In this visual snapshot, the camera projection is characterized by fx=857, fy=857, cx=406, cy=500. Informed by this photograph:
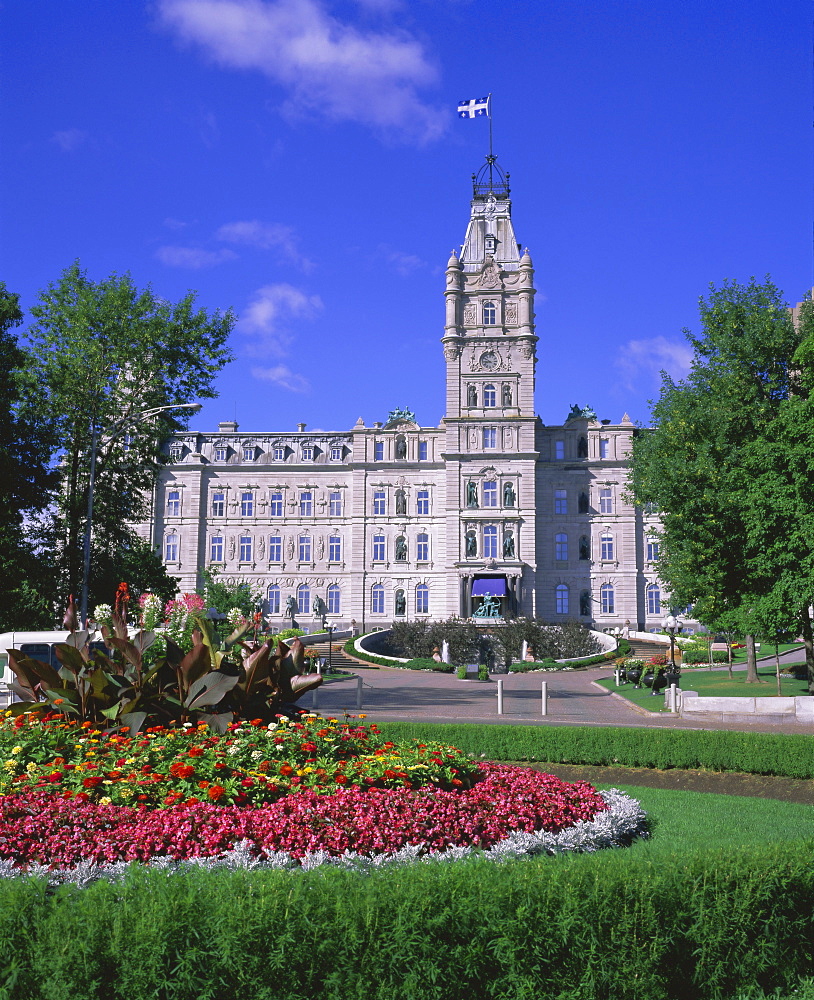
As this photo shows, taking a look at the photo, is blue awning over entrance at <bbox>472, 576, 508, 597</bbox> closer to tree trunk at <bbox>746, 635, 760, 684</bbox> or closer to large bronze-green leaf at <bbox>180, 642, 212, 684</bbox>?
tree trunk at <bbox>746, 635, 760, 684</bbox>

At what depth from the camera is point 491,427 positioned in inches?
2640

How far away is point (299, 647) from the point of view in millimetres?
13250

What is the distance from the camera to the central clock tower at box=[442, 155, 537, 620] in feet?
213

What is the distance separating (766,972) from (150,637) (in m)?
9.06

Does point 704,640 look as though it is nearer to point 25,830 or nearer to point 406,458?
point 406,458

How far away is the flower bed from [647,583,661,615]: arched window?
58.2 m

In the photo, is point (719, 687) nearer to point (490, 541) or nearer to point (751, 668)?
point (751, 668)

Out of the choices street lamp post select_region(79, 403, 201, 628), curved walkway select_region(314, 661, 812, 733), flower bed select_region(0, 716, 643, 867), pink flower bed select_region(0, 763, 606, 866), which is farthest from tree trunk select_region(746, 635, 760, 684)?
pink flower bed select_region(0, 763, 606, 866)

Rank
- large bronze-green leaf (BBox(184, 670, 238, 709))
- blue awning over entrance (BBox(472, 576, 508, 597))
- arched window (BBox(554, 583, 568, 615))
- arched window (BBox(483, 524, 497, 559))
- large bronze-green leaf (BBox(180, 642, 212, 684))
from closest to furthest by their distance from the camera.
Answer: large bronze-green leaf (BBox(184, 670, 238, 709)) < large bronze-green leaf (BBox(180, 642, 212, 684)) < blue awning over entrance (BBox(472, 576, 508, 597)) < arched window (BBox(483, 524, 497, 559)) < arched window (BBox(554, 583, 568, 615))

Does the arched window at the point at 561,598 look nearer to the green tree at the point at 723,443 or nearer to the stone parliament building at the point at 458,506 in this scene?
the stone parliament building at the point at 458,506

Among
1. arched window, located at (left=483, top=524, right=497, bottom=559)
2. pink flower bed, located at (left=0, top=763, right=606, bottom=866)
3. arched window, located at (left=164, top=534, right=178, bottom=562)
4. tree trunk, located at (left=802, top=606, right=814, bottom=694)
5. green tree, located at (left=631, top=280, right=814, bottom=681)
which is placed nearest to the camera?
pink flower bed, located at (left=0, top=763, right=606, bottom=866)

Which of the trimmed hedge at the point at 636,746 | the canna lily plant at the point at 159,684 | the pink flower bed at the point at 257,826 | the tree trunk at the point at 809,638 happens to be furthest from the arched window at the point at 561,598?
the pink flower bed at the point at 257,826

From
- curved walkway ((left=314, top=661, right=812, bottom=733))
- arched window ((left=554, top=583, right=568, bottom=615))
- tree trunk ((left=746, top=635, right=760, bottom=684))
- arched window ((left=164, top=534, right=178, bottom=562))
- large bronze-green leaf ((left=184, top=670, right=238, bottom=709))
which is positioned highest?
arched window ((left=164, top=534, right=178, bottom=562))

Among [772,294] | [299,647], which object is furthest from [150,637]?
[772,294]
